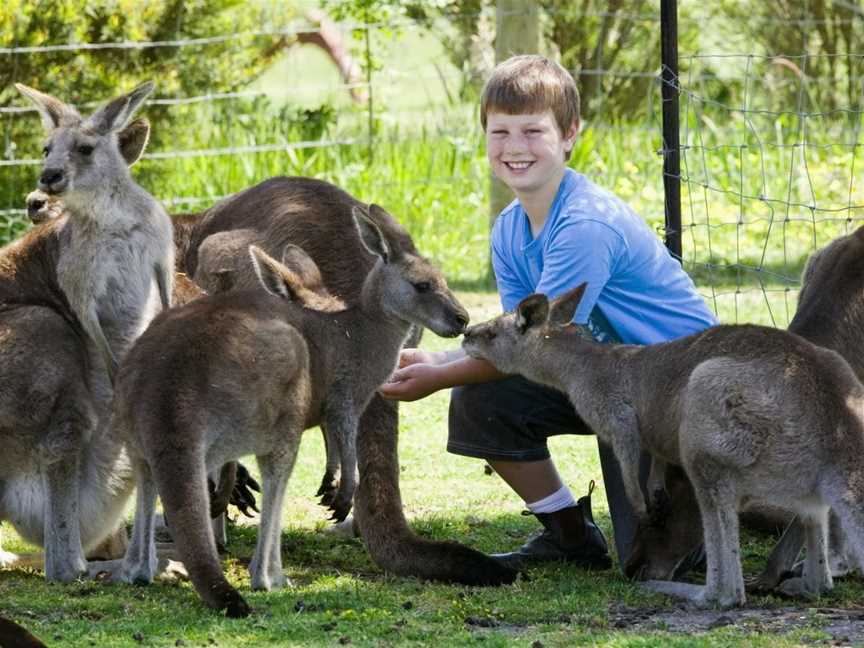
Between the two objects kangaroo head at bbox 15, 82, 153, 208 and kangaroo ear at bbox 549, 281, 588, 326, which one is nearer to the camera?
kangaroo ear at bbox 549, 281, 588, 326

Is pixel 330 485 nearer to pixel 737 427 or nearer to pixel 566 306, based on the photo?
pixel 566 306

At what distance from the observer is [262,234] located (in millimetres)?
5727

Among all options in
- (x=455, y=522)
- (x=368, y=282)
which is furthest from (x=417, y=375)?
(x=455, y=522)

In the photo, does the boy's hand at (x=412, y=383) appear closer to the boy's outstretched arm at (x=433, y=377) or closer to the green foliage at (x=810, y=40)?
the boy's outstretched arm at (x=433, y=377)

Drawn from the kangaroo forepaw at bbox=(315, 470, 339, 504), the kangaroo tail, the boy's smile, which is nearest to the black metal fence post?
the boy's smile

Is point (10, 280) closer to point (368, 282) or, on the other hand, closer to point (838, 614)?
point (368, 282)

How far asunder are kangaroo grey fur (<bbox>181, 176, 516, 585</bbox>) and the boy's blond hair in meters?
0.58

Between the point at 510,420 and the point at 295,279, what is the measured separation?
33.1 inches

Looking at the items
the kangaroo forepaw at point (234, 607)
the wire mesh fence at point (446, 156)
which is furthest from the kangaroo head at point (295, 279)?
the wire mesh fence at point (446, 156)

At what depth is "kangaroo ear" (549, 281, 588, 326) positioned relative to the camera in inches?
188

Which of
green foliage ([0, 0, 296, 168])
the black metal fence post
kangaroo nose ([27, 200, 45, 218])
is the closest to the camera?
kangaroo nose ([27, 200, 45, 218])

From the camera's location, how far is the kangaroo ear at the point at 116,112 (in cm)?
545

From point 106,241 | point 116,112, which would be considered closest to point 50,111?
point 116,112

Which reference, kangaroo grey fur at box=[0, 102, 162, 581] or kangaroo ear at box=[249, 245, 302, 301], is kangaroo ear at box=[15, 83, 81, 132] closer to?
kangaroo grey fur at box=[0, 102, 162, 581]
